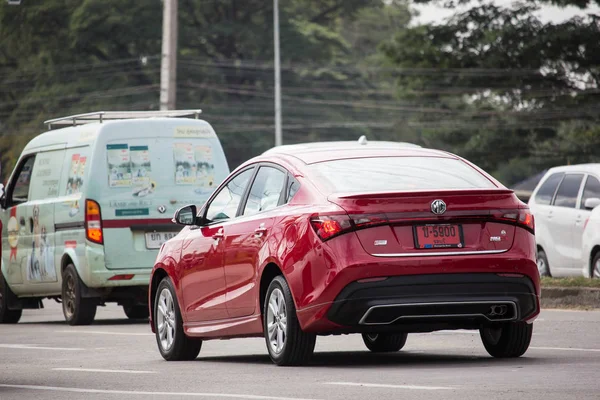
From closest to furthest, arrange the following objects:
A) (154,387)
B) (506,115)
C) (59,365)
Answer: (154,387), (59,365), (506,115)

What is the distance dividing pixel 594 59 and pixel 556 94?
3.20m

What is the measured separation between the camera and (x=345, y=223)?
32.4ft

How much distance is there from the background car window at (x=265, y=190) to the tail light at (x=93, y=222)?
6077mm

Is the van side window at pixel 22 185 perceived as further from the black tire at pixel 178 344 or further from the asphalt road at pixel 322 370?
the black tire at pixel 178 344

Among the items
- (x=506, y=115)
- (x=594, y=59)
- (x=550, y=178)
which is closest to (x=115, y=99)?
(x=506, y=115)

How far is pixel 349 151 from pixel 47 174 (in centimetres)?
802

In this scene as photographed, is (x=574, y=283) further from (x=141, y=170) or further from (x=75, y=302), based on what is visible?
(x=75, y=302)

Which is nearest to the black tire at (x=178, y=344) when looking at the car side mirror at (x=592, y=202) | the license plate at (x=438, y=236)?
the license plate at (x=438, y=236)

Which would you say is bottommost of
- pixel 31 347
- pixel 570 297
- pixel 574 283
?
pixel 570 297

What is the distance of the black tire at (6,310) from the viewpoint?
19.2m

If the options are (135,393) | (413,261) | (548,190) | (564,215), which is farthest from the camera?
(548,190)

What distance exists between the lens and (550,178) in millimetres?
21547

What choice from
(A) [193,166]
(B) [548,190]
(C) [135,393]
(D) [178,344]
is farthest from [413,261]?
(B) [548,190]

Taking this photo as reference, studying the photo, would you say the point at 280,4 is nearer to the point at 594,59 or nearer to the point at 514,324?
the point at 594,59
